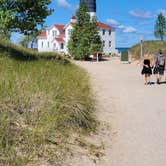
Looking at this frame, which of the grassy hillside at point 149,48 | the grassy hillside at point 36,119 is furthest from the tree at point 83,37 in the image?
the grassy hillside at point 36,119

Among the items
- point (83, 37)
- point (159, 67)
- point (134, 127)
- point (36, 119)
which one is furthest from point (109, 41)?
point (36, 119)

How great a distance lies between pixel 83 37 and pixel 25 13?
36797mm

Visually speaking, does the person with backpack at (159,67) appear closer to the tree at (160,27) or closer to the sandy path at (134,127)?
the sandy path at (134,127)

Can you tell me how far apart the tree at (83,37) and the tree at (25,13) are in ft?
116

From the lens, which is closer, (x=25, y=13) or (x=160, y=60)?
(x=160, y=60)

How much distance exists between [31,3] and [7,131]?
18.1m

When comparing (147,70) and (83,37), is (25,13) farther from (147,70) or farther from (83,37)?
(83,37)

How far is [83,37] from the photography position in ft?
201

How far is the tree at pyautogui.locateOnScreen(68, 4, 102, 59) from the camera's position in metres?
61.2

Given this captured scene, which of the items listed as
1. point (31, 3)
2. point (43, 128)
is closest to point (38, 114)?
point (43, 128)

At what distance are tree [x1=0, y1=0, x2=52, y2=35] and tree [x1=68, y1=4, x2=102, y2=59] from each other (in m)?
35.5

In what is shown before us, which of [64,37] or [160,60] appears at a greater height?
[64,37]

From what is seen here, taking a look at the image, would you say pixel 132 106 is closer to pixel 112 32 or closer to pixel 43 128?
pixel 43 128

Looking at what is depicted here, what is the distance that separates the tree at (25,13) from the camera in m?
23.3
